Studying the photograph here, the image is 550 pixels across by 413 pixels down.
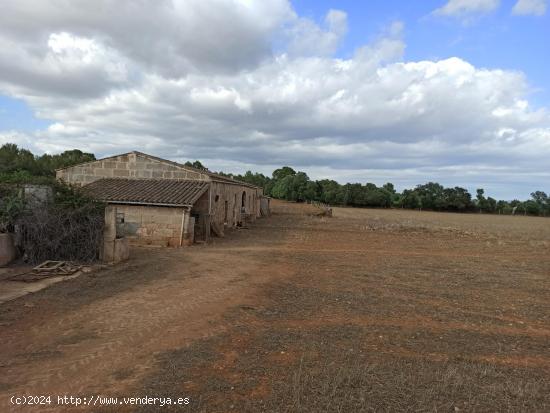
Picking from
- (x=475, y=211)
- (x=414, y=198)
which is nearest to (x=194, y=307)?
(x=414, y=198)

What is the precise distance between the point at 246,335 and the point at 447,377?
9.86ft

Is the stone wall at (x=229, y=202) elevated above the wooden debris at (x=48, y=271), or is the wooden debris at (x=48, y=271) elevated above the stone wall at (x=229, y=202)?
the stone wall at (x=229, y=202)

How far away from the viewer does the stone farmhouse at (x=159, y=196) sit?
62.8ft

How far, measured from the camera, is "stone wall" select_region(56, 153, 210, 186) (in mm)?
23250

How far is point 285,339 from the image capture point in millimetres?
6840

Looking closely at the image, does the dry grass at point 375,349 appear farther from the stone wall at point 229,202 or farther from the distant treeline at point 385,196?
the distant treeline at point 385,196

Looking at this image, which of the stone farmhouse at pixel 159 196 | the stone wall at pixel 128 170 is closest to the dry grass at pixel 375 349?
the stone farmhouse at pixel 159 196

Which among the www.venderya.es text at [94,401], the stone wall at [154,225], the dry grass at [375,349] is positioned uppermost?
the stone wall at [154,225]

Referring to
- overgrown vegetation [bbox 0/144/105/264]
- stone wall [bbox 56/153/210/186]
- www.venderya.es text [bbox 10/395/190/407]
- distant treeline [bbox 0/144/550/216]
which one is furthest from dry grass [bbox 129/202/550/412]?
distant treeline [bbox 0/144/550/216]

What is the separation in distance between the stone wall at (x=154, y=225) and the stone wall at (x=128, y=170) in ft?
13.6

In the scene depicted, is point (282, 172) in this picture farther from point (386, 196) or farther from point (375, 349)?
point (375, 349)

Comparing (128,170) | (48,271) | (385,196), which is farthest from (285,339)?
(385,196)

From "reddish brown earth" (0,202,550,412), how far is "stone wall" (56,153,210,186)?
10.5m

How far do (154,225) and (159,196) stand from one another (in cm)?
144
